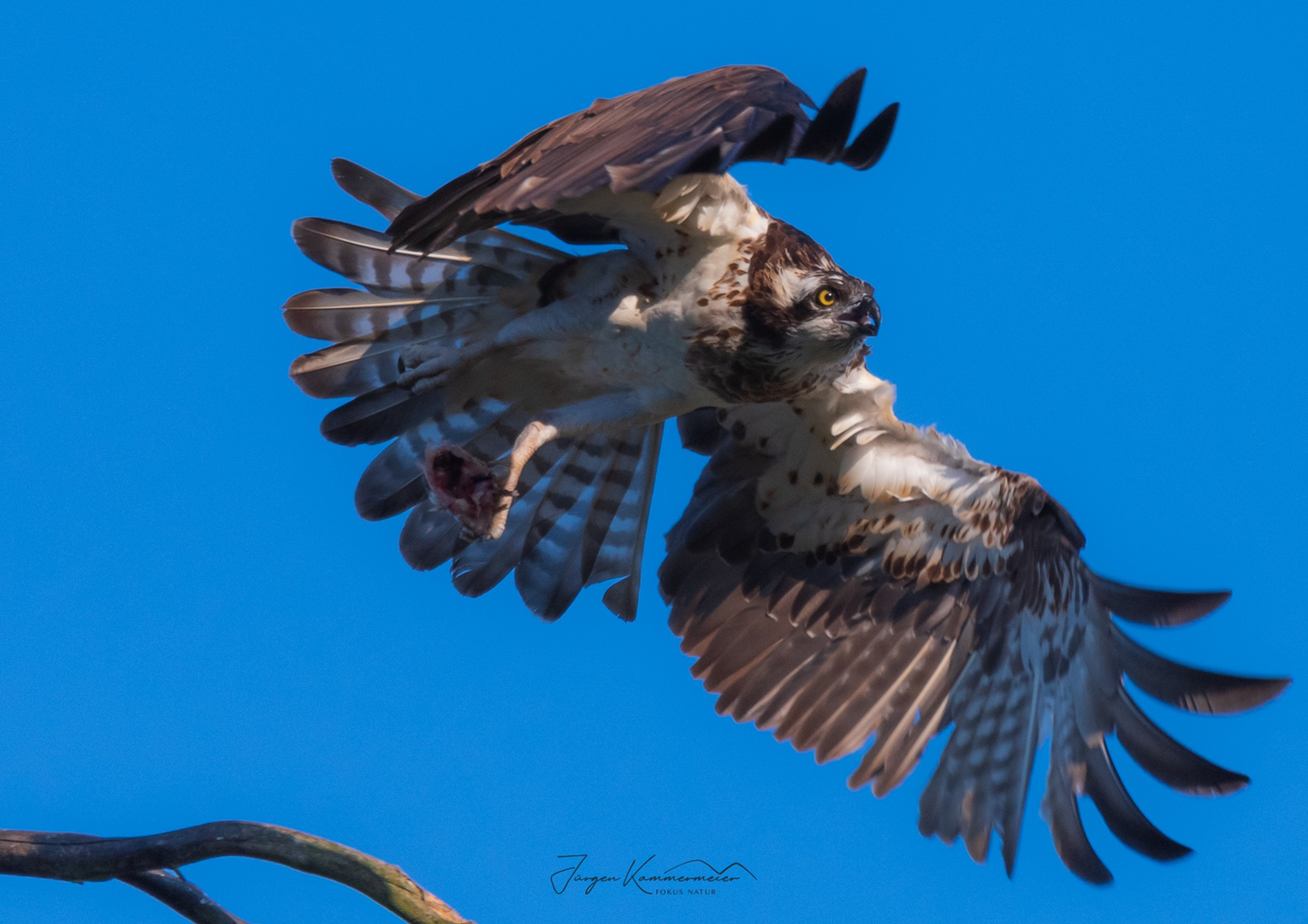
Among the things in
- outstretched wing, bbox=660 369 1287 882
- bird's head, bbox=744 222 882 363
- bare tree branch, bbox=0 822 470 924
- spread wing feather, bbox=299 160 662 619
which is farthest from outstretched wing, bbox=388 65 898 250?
bare tree branch, bbox=0 822 470 924

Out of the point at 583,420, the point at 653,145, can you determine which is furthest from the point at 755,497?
the point at 653,145

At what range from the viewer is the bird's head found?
5.27m

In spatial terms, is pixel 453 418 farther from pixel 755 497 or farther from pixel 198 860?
pixel 198 860

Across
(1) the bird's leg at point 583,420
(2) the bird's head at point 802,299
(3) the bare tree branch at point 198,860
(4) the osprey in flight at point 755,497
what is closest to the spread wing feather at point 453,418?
(4) the osprey in flight at point 755,497

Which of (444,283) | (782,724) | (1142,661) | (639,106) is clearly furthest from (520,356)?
(1142,661)

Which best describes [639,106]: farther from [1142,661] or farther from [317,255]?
[1142,661]

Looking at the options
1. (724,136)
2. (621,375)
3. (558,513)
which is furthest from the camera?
(558,513)

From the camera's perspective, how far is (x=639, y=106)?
15.7 feet

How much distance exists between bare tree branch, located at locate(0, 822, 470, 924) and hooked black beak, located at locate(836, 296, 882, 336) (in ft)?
8.44

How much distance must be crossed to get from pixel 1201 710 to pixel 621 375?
2815mm

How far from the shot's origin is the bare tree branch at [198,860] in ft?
16.0

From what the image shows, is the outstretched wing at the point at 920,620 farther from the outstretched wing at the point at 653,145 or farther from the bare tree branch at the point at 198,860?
the bare tree branch at the point at 198,860

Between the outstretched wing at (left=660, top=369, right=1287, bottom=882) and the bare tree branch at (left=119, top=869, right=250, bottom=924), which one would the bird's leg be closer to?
the outstretched wing at (left=660, top=369, right=1287, bottom=882)

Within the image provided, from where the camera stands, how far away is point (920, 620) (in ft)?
21.2
